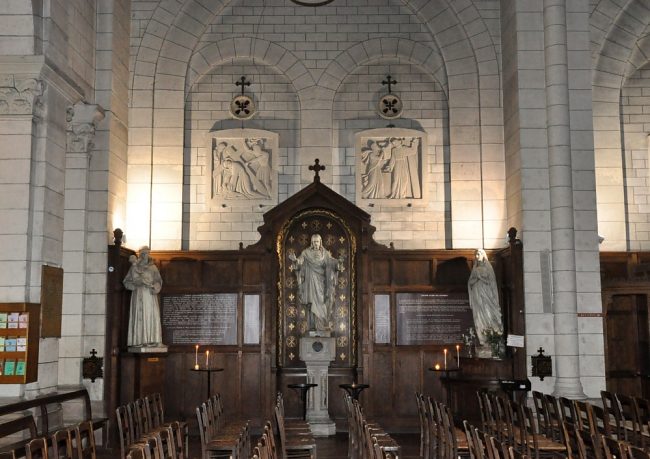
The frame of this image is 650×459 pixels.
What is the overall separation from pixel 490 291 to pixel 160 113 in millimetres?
7537

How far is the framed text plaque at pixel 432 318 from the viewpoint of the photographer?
14820mm

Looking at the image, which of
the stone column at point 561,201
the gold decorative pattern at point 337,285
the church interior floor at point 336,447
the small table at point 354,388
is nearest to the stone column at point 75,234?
the church interior floor at point 336,447

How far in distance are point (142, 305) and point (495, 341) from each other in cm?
629

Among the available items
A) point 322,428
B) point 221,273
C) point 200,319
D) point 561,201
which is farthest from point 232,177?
point 561,201

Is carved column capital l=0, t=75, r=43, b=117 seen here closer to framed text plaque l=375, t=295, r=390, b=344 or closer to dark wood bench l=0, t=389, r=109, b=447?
dark wood bench l=0, t=389, r=109, b=447

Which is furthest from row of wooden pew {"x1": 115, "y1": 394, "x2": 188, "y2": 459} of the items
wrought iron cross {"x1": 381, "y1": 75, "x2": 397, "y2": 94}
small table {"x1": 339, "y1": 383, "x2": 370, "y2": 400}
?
wrought iron cross {"x1": 381, "y1": 75, "x2": 397, "y2": 94}

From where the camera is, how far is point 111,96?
44.4 feet

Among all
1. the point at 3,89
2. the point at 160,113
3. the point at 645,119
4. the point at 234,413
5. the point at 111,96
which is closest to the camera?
the point at 3,89

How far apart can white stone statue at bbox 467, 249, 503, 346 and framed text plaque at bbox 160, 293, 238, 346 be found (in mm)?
4544

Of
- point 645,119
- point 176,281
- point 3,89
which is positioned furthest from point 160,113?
point 645,119

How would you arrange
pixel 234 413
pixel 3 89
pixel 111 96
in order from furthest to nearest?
pixel 234 413 → pixel 111 96 → pixel 3 89

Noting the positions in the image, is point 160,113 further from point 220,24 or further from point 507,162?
point 507,162

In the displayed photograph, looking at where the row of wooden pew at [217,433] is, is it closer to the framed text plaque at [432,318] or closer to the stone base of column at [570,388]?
the framed text plaque at [432,318]

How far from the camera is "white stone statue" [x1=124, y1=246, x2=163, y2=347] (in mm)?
13523
